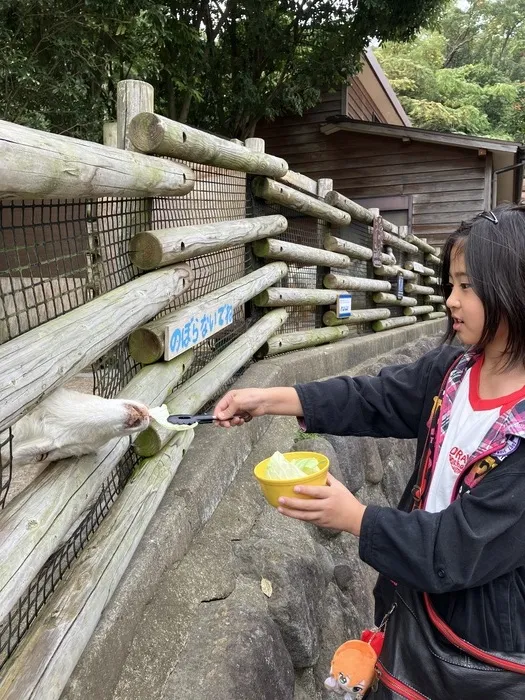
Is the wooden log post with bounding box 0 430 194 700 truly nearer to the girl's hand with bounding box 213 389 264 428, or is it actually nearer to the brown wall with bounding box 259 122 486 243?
the girl's hand with bounding box 213 389 264 428

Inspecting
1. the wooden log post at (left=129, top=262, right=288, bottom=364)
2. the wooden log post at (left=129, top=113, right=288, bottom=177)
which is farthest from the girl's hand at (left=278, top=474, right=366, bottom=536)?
the wooden log post at (left=129, top=113, right=288, bottom=177)

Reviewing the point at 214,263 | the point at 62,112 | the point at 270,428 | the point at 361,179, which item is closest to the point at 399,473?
the point at 270,428

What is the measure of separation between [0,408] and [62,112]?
26.3 ft

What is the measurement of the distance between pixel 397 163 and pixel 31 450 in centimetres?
1257

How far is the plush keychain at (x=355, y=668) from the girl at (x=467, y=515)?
0.27 ft

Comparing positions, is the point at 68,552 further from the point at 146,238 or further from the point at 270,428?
the point at 270,428

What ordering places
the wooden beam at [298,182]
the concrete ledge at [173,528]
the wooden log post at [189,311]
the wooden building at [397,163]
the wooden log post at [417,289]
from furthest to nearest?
the wooden building at [397,163]
the wooden log post at [417,289]
the wooden beam at [298,182]
the wooden log post at [189,311]
the concrete ledge at [173,528]

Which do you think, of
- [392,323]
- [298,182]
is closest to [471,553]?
[298,182]

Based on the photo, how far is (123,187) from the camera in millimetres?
2062

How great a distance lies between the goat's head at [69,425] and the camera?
5.73ft

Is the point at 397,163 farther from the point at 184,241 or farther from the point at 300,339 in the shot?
the point at 184,241

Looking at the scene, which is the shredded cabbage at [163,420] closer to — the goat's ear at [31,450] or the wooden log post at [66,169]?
the goat's ear at [31,450]

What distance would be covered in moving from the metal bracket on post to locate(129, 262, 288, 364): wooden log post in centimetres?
337

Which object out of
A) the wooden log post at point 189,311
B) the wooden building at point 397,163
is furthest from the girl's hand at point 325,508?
the wooden building at point 397,163
